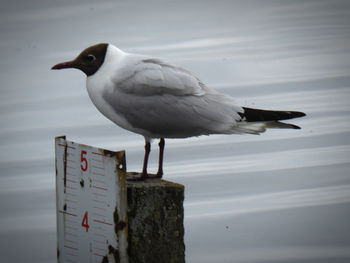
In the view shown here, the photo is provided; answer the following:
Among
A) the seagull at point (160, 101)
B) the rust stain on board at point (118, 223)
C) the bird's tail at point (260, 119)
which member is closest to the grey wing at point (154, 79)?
the seagull at point (160, 101)

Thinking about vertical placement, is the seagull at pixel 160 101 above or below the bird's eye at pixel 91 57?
below

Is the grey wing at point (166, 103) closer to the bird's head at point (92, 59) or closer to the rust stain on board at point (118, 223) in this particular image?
the bird's head at point (92, 59)

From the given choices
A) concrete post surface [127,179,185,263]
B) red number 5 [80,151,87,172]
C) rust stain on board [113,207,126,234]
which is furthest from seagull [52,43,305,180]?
rust stain on board [113,207,126,234]

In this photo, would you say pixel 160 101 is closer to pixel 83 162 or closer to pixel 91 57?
pixel 91 57

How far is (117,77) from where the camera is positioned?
5352 millimetres

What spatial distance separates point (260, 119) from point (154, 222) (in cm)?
118

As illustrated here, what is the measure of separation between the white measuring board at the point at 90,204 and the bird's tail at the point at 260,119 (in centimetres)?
129

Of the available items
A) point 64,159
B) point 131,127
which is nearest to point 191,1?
point 131,127

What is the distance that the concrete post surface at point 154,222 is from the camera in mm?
4551

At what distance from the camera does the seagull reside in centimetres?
533

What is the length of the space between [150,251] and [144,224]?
139 millimetres

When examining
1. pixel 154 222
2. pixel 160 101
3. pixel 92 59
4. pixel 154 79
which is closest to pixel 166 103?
pixel 160 101

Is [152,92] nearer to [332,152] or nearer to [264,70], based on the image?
[332,152]

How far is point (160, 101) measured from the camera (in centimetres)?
538
